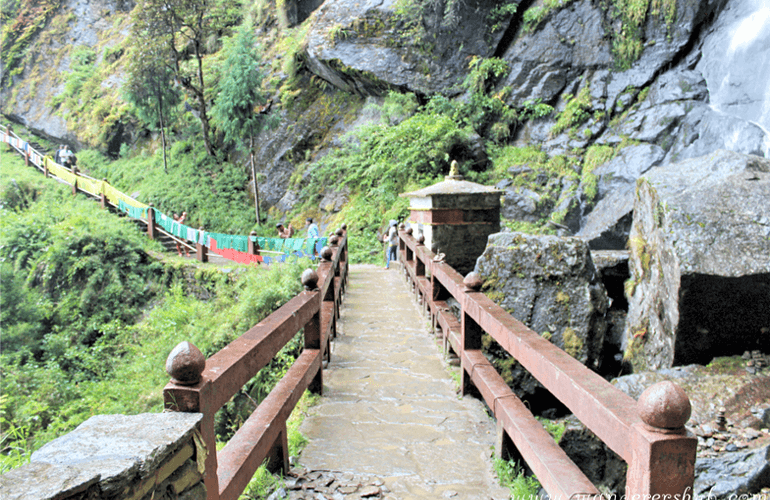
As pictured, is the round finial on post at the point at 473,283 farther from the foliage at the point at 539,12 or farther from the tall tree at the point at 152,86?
the tall tree at the point at 152,86

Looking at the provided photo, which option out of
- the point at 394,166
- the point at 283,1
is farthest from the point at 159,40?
the point at 394,166

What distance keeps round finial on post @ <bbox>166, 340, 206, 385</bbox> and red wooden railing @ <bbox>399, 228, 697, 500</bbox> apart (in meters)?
1.45

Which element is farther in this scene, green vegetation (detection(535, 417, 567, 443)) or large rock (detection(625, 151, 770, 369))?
large rock (detection(625, 151, 770, 369))

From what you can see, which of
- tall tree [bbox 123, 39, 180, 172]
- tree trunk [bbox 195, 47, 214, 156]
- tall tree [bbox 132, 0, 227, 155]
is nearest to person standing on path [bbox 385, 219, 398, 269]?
tall tree [bbox 132, 0, 227, 155]

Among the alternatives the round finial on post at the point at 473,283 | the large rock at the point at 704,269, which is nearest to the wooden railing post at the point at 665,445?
the round finial on post at the point at 473,283

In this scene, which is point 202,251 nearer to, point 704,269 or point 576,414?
point 704,269

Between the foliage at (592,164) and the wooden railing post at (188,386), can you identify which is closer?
the wooden railing post at (188,386)

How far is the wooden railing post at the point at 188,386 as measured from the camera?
159 centimetres

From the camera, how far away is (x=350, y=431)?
3176 millimetres

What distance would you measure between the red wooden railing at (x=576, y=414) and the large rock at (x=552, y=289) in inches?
41.6

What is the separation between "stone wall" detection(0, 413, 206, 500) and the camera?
3.68 ft

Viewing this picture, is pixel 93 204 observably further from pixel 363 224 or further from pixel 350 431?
pixel 350 431

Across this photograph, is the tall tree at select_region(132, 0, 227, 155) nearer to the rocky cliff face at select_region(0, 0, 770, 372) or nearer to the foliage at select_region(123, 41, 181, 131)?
the foliage at select_region(123, 41, 181, 131)

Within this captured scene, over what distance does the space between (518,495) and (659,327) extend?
11.2 feet
